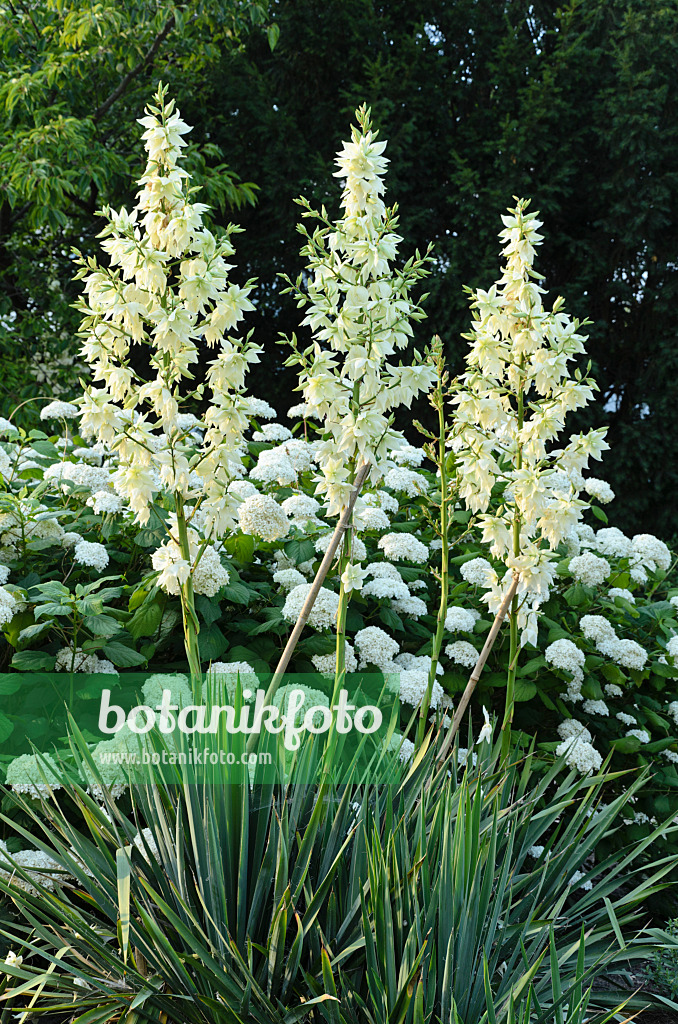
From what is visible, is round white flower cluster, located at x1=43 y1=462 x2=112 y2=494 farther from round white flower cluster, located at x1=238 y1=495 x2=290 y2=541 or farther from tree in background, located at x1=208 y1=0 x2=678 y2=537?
tree in background, located at x1=208 y1=0 x2=678 y2=537

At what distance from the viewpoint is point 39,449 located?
3.45 meters

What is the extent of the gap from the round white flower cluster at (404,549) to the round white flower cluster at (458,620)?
25 centimetres

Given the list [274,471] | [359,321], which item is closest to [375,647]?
[274,471]

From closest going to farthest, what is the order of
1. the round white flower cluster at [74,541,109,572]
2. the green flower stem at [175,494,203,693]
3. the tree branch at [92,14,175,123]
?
the green flower stem at [175,494,203,693], the round white flower cluster at [74,541,109,572], the tree branch at [92,14,175,123]

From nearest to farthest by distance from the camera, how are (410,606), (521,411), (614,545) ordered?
1. (521,411)
2. (410,606)
3. (614,545)

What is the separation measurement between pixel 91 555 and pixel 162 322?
3.76 ft

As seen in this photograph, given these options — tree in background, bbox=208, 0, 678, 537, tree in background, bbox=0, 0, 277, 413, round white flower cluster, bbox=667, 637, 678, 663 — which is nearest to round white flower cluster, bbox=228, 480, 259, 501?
round white flower cluster, bbox=667, 637, 678, 663

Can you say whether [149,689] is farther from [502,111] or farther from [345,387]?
[502,111]

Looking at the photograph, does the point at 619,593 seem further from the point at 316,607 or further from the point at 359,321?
the point at 359,321

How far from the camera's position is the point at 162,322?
1.87m

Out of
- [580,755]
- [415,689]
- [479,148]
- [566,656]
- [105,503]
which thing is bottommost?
[580,755]

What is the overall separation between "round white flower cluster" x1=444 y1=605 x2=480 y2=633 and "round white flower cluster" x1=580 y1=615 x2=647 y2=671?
19.0 inches

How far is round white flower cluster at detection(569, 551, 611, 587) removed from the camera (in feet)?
10.9

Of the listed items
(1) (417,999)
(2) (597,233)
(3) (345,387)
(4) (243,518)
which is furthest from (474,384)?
(2) (597,233)
